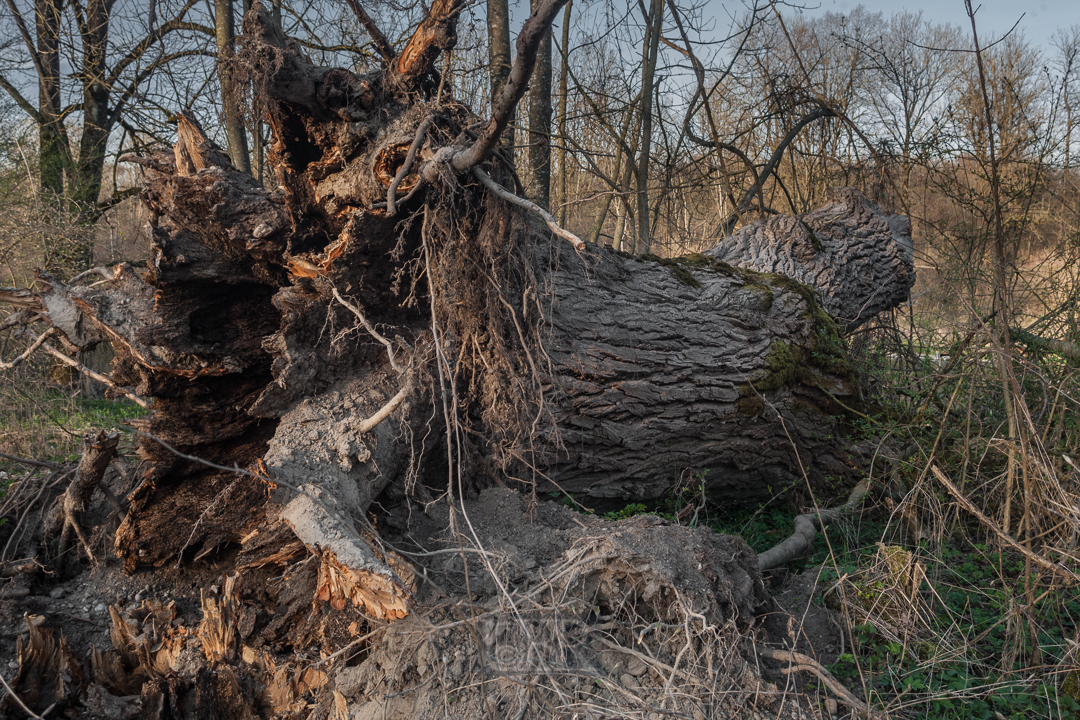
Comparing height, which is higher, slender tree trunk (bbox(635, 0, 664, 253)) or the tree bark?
slender tree trunk (bbox(635, 0, 664, 253))

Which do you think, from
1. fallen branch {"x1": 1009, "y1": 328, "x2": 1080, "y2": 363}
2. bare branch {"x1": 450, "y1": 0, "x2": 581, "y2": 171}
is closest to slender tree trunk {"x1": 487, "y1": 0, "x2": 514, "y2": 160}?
bare branch {"x1": 450, "y1": 0, "x2": 581, "y2": 171}

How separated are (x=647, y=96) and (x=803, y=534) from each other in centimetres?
632

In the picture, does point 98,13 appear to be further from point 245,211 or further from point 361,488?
point 361,488

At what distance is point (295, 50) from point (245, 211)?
0.76 m

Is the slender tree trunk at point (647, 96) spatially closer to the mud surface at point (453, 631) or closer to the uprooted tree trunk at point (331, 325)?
the uprooted tree trunk at point (331, 325)

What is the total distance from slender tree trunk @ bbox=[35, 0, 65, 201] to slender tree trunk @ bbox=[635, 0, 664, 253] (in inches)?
331

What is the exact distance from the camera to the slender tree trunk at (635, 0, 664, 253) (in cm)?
764

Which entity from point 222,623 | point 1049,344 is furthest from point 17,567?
point 1049,344

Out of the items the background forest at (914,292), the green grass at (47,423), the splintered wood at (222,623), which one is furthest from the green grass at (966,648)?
the green grass at (47,423)

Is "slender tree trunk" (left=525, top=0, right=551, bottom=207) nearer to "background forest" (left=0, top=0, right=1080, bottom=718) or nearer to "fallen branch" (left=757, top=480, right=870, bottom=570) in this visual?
"background forest" (left=0, top=0, right=1080, bottom=718)

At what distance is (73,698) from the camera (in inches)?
96.2

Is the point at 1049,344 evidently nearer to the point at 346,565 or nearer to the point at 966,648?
the point at 966,648

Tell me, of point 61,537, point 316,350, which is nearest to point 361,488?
point 316,350

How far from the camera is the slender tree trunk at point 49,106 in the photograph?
8.80 meters
